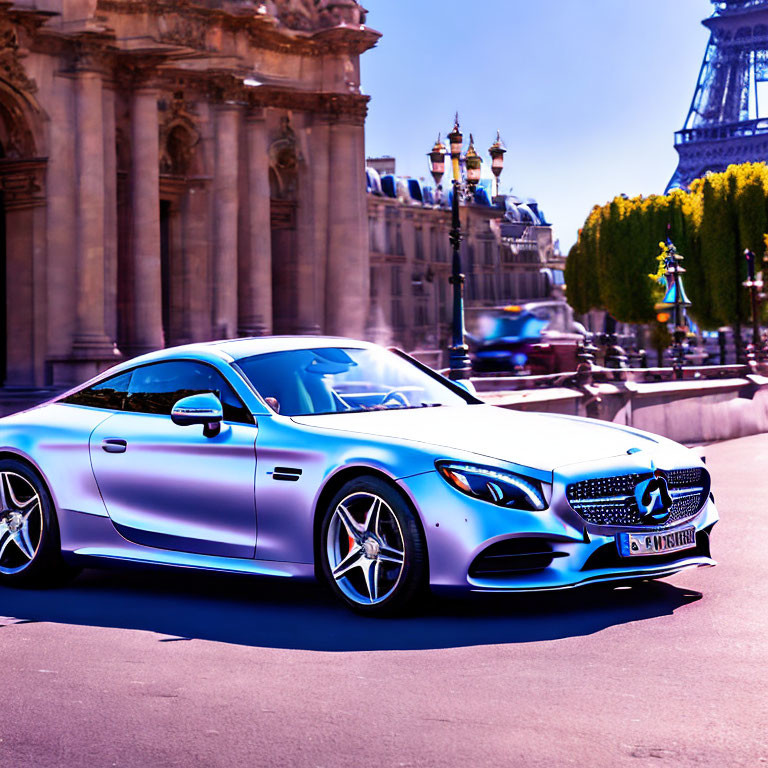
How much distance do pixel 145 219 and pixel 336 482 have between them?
22988 millimetres

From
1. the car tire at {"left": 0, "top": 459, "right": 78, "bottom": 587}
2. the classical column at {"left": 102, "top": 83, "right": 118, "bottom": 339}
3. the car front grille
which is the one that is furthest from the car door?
the classical column at {"left": 102, "top": 83, "right": 118, "bottom": 339}

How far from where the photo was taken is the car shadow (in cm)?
689

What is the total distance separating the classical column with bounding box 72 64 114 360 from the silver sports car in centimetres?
1879

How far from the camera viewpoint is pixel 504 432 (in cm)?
765

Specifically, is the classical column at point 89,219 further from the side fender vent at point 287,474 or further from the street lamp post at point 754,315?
the side fender vent at point 287,474

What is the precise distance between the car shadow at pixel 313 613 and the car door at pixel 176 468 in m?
0.36

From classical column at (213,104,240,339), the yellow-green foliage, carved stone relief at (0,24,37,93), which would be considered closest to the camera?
carved stone relief at (0,24,37,93)

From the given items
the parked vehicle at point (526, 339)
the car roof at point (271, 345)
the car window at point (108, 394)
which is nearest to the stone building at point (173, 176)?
the parked vehicle at point (526, 339)

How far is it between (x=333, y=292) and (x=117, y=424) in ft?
93.1

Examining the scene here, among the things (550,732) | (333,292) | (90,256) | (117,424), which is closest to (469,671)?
(550,732)

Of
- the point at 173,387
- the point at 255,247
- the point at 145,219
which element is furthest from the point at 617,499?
the point at 255,247

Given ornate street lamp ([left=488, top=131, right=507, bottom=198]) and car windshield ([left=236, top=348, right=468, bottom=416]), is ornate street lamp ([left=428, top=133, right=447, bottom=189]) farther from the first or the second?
car windshield ([left=236, top=348, right=468, bottom=416])

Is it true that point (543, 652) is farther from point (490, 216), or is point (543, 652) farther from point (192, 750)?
point (490, 216)

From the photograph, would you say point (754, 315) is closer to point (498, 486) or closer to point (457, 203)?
point (457, 203)
